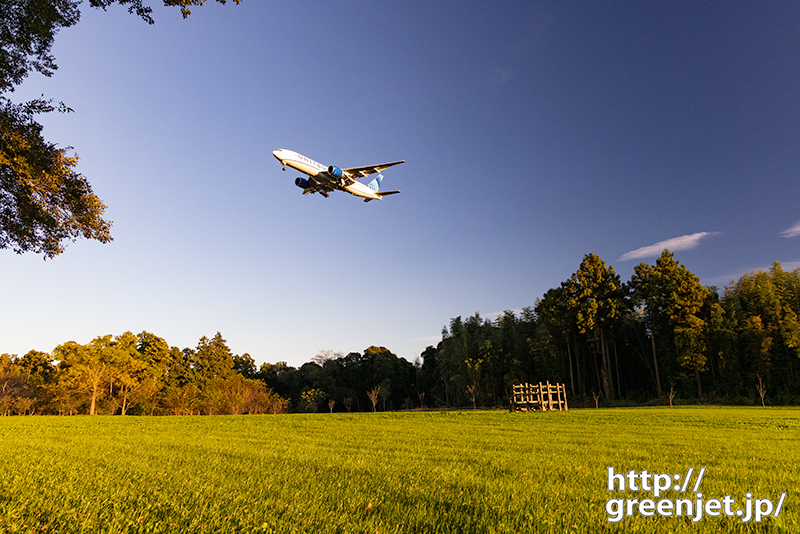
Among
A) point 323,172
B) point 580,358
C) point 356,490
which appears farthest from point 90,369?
point 580,358

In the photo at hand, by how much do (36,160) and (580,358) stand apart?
4810 cm

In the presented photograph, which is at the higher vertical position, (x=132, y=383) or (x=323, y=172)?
(x=323, y=172)

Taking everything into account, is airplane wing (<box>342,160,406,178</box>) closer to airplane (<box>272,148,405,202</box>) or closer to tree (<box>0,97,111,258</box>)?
airplane (<box>272,148,405,202</box>)

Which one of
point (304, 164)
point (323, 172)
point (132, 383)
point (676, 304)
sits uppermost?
point (304, 164)

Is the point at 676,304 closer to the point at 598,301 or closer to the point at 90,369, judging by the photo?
the point at 598,301

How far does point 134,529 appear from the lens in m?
2.71

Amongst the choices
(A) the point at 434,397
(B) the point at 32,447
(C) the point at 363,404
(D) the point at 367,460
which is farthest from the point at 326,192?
(C) the point at 363,404

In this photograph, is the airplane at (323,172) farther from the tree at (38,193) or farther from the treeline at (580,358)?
the treeline at (580,358)

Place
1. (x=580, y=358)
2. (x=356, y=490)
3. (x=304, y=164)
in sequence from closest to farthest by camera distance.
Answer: (x=356, y=490) → (x=304, y=164) → (x=580, y=358)

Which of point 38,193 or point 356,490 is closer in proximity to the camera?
point 356,490

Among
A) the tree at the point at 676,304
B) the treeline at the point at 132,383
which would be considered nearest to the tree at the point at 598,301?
the tree at the point at 676,304

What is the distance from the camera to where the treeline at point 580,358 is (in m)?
34.4

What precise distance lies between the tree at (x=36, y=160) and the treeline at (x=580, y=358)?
120 ft

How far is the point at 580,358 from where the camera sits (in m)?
45.3
